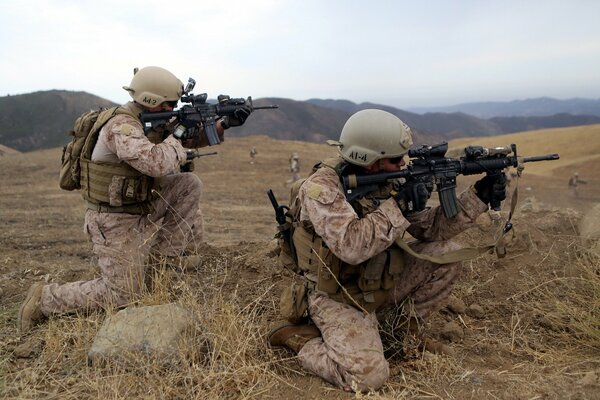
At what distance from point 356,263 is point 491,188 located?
0.96m

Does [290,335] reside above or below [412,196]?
below

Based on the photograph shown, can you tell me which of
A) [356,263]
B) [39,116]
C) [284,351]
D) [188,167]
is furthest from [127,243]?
[39,116]

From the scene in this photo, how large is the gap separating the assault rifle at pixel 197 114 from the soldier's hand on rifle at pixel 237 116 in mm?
12

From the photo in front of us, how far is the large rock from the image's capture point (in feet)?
8.98

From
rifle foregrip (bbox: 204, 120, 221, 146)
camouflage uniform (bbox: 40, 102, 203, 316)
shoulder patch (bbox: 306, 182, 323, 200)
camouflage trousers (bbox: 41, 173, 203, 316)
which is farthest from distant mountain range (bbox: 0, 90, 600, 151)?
shoulder patch (bbox: 306, 182, 323, 200)

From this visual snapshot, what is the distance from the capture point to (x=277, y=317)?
11.8ft

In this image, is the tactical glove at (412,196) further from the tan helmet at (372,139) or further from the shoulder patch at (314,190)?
the shoulder patch at (314,190)

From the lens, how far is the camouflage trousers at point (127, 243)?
3.55 meters

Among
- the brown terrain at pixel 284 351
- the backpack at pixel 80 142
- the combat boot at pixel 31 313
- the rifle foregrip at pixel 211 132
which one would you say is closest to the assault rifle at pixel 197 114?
the rifle foregrip at pixel 211 132

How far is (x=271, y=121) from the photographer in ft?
208

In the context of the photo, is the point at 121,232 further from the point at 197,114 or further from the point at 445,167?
the point at 445,167

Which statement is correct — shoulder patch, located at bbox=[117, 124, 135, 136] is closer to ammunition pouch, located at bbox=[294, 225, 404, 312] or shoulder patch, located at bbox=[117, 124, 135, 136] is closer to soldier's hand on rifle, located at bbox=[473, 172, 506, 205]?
ammunition pouch, located at bbox=[294, 225, 404, 312]

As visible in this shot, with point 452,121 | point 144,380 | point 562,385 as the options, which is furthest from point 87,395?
point 452,121

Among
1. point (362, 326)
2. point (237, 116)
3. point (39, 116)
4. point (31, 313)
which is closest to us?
point (362, 326)
